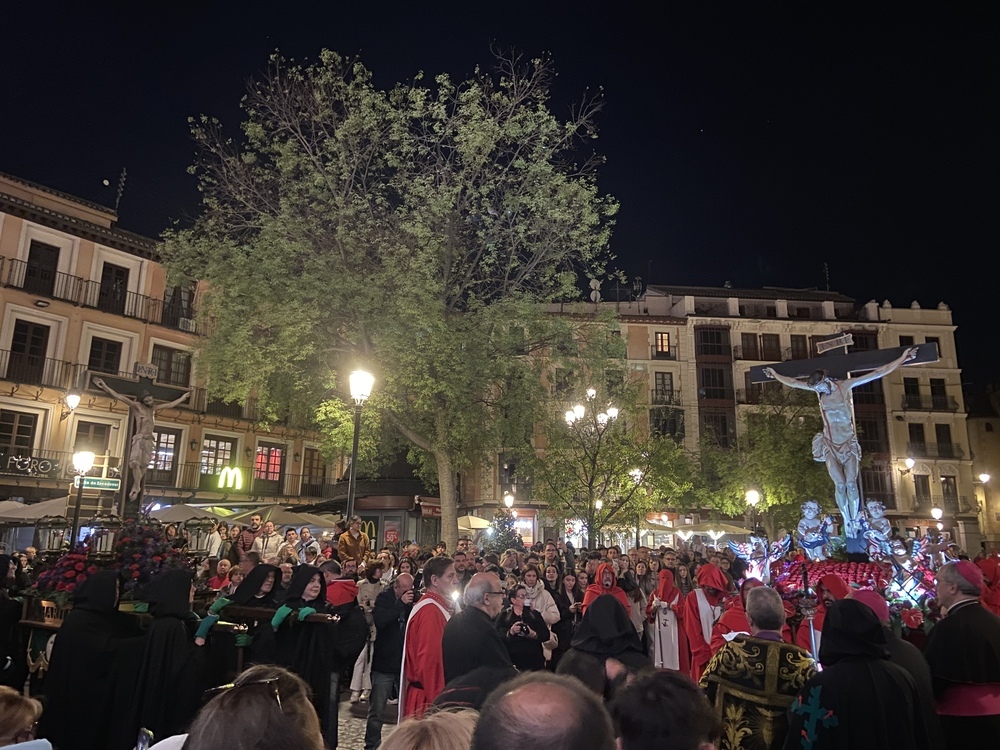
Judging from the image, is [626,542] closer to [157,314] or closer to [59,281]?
[157,314]

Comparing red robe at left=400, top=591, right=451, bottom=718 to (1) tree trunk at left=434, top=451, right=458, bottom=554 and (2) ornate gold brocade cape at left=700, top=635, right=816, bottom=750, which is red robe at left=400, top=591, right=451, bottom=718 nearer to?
(2) ornate gold brocade cape at left=700, top=635, right=816, bottom=750

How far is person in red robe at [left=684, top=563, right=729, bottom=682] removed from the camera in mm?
8555

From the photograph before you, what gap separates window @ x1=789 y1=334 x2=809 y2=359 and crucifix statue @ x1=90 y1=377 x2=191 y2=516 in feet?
153

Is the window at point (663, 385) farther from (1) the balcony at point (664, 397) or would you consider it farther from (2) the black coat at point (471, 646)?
(2) the black coat at point (471, 646)

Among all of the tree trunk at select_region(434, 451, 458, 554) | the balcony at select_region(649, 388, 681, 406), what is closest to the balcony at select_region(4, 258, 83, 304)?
the tree trunk at select_region(434, 451, 458, 554)

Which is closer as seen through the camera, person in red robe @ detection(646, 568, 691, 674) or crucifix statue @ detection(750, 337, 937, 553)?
person in red robe @ detection(646, 568, 691, 674)

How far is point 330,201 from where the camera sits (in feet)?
60.4

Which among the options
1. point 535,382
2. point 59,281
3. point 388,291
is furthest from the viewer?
point 59,281

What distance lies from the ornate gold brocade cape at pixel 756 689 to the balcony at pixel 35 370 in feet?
104

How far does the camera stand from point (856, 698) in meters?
3.60

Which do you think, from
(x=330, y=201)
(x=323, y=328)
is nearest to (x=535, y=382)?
(x=323, y=328)

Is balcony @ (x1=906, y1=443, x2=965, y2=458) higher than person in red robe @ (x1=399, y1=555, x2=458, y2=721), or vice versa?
balcony @ (x1=906, y1=443, x2=965, y2=458)

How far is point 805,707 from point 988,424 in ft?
222

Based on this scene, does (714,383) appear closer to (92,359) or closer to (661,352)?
(661,352)
